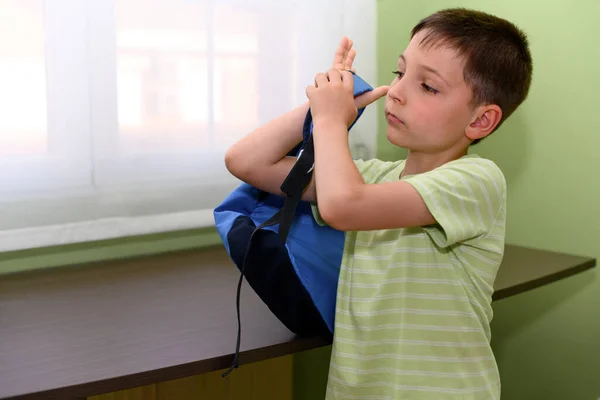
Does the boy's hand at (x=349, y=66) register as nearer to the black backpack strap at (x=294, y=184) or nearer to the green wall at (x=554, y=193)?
the black backpack strap at (x=294, y=184)

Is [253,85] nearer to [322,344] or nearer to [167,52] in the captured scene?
[167,52]

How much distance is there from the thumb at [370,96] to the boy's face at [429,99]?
0.10 ft

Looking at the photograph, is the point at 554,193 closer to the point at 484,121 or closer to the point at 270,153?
the point at 484,121

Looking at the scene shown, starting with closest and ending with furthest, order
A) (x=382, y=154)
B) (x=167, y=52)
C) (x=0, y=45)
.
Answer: (x=0, y=45), (x=167, y=52), (x=382, y=154)

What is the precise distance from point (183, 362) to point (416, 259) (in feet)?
1.13

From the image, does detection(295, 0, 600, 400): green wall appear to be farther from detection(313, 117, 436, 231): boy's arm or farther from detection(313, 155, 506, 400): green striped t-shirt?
detection(313, 117, 436, 231): boy's arm

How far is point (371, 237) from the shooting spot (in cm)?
103

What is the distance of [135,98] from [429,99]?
68 centimetres

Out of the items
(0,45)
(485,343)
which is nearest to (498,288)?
(485,343)

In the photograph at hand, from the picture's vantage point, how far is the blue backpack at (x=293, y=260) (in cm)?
102

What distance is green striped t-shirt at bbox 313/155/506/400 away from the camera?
0.98 m

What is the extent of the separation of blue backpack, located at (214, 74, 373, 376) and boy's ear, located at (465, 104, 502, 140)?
6.5 inches

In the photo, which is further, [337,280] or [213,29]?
[213,29]

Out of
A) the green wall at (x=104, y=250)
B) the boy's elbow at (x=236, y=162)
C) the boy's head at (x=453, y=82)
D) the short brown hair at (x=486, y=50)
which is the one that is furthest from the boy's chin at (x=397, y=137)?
the green wall at (x=104, y=250)
